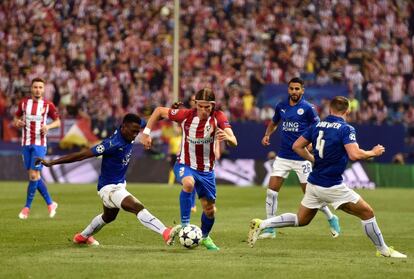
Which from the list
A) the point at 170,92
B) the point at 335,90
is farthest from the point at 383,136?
the point at 170,92

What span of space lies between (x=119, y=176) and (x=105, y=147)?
50 cm

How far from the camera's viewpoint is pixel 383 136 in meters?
31.1

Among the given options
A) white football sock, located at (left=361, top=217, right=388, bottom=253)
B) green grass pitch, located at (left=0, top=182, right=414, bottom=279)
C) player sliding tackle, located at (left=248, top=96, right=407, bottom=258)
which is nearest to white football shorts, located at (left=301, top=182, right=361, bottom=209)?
player sliding tackle, located at (left=248, top=96, right=407, bottom=258)

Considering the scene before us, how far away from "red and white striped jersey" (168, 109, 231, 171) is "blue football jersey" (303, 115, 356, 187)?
161cm

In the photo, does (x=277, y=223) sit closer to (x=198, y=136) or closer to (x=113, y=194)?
(x=198, y=136)

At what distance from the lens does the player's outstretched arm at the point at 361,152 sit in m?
11.5

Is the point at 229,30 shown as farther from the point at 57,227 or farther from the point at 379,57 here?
the point at 57,227

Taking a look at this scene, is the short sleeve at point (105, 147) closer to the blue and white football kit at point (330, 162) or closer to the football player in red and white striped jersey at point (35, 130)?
the blue and white football kit at point (330, 162)

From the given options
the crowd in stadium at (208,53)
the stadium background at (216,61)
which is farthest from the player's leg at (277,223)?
the crowd in stadium at (208,53)

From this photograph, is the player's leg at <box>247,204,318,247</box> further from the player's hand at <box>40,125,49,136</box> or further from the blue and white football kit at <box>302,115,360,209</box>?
the player's hand at <box>40,125,49,136</box>

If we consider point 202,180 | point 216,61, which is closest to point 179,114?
point 202,180

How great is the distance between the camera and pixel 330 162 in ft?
40.0

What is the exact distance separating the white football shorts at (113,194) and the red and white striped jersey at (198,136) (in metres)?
1.10

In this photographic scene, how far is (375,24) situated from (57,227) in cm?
2298
